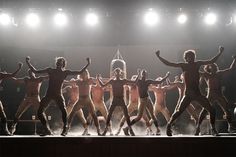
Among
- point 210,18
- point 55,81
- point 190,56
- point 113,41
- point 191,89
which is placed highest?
point 210,18

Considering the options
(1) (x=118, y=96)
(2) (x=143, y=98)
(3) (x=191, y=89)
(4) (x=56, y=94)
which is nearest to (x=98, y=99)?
(1) (x=118, y=96)

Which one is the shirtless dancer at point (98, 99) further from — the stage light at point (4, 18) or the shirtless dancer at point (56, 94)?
the stage light at point (4, 18)

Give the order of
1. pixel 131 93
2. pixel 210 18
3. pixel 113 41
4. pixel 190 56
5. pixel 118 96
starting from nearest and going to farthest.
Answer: pixel 190 56 < pixel 118 96 < pixel 131 93 < pixel 210 18 < pixel 113 41

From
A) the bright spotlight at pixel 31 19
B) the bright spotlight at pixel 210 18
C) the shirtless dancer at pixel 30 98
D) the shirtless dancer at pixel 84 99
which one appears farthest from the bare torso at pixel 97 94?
the bright spotlight at pixel 210 18

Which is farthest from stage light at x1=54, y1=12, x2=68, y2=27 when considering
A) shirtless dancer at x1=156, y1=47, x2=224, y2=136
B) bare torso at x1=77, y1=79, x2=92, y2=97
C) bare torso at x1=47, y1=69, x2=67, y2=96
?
shirtless dancer at x1=156, y1=47, x2=224, y2=136

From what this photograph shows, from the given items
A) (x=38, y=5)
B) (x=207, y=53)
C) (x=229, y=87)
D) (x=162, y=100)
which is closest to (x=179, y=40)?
(x=207, y=53)

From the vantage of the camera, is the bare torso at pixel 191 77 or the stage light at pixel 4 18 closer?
the bare torso at pixel 191 77
